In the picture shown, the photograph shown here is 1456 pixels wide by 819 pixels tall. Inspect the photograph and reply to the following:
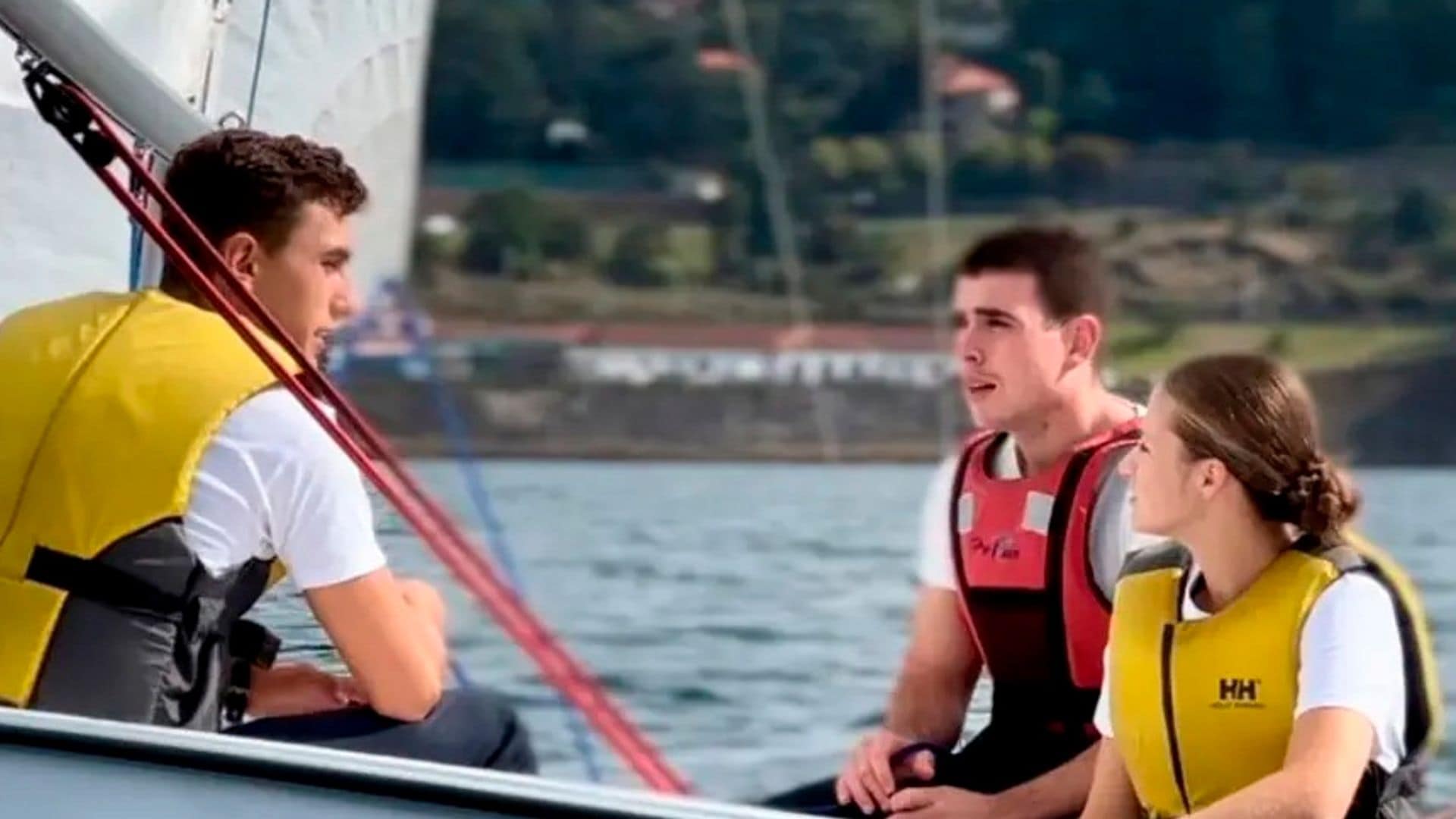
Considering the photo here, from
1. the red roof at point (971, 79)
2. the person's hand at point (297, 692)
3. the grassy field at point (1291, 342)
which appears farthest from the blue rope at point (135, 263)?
the red roof at point (971, 79)

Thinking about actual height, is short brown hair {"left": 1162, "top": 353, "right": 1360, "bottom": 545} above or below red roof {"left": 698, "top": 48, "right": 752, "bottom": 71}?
below

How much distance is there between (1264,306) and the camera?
62.0 ft

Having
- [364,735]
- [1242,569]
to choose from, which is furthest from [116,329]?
[1242,569]

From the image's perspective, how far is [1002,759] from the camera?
219 cm

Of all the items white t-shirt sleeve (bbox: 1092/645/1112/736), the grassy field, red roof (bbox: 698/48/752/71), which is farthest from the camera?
red roof (bbox: 698/48/752/71)

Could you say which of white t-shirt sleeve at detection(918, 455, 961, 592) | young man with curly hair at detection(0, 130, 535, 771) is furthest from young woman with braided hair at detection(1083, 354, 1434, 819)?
young man with curly hair at detection(0, 130, 535, 771)

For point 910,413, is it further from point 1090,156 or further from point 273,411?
point 273,411

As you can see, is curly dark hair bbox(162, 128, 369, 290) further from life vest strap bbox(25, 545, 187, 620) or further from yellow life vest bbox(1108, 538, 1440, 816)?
yellow life vest bbox(1108, 538, 1440, 816)

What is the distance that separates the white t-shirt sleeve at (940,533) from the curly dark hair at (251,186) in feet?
1.59

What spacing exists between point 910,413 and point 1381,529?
3.23 metres

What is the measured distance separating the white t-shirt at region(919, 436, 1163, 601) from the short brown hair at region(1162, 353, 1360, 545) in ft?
0.51

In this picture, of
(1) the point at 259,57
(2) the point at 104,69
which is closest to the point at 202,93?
(1) the point at 259,57

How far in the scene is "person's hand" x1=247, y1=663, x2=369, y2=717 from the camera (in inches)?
83.9

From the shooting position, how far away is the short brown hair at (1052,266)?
2.17 meters
